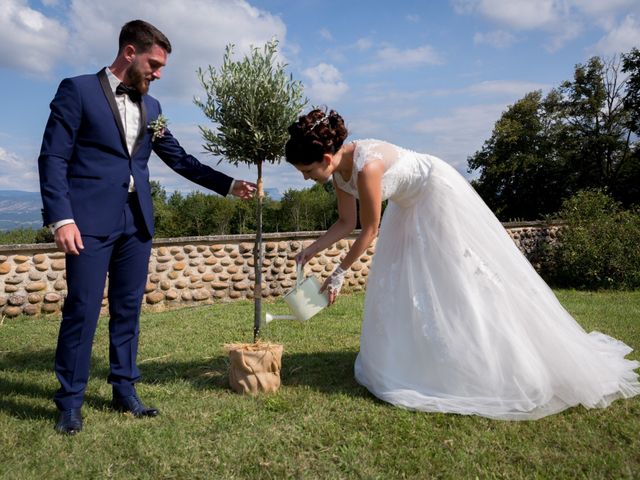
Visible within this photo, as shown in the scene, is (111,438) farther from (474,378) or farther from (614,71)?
(614,71)

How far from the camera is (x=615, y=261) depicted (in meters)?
10.2

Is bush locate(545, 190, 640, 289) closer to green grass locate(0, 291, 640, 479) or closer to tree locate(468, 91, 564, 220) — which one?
green grass locate(0, 291, 640, 479)

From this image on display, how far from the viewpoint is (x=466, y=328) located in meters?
3.21

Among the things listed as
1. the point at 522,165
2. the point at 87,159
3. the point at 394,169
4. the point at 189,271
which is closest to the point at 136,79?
the point at 87,159

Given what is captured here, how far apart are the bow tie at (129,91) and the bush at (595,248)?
32.2 ft

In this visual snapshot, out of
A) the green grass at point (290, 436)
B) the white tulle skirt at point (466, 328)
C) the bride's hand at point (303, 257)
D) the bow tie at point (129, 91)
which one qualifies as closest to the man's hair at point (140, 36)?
the bow tie at point (129, 91)

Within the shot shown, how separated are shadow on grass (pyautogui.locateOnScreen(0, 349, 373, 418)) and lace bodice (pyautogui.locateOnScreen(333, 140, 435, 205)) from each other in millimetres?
1354

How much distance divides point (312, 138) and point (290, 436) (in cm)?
168

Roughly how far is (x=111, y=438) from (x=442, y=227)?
2320 millimetres

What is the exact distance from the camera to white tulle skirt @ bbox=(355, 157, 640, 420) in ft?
10.3

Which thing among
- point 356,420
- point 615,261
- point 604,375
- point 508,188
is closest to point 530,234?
point 615,261

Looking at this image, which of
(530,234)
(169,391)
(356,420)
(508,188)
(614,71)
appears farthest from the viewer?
(508,188)

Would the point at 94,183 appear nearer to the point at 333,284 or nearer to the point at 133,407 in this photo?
the point at 133,407

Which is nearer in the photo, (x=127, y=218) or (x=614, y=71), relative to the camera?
(x=127, y=218)
